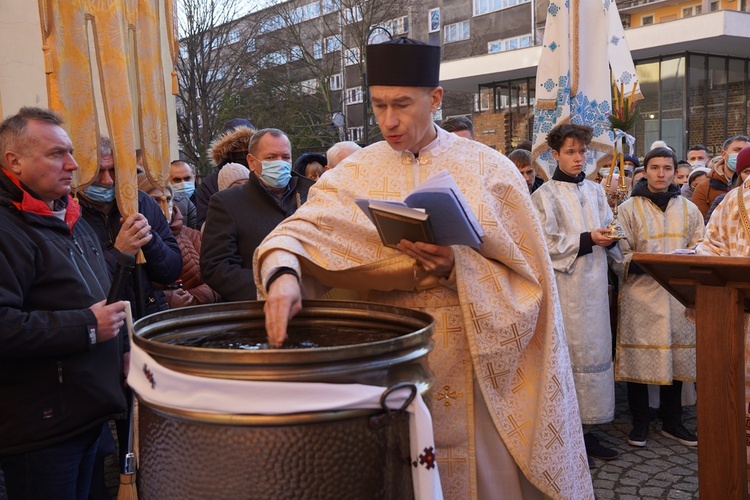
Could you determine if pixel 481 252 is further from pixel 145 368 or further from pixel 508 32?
pixel 508 32

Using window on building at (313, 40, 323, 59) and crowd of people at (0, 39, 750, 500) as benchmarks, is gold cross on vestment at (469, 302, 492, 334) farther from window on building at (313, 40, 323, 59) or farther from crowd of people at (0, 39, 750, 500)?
window on building at (313, 40, 323, 59)

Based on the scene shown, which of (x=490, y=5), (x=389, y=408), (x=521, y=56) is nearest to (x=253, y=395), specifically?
(x=389, y=408)

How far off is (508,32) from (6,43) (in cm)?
2795

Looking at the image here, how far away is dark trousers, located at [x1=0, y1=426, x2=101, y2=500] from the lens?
8.91 ft

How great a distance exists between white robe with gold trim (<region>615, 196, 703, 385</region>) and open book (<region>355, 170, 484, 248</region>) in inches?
139

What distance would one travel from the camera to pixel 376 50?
243cm

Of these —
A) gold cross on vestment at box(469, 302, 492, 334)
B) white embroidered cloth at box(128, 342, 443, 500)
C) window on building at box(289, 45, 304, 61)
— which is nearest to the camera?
white embroidered cloth at box(128, 342, 443, 500)

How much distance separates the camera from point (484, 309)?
226cm

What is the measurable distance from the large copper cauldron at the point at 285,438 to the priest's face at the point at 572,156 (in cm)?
365

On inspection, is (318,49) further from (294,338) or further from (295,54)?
(294,338)

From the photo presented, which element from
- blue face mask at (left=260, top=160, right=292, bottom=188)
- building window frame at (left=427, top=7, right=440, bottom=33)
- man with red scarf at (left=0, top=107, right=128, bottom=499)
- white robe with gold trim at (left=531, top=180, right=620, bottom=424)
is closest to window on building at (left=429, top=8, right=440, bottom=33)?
building window frame at (left=427, top=7, right=440, bottom=33)

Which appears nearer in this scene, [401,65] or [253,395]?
[253,395]

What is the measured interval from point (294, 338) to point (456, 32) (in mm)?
35269

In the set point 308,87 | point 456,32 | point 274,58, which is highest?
point 456,32
